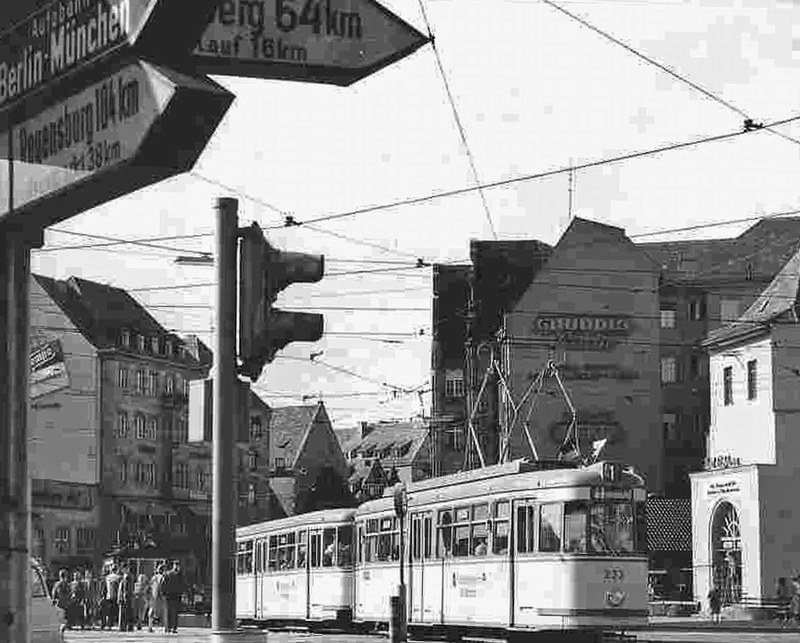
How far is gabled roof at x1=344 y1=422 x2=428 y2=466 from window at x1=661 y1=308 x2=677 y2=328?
53.4m

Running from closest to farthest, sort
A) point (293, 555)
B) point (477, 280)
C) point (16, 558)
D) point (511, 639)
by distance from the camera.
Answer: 1. point (16, 558)
2. point (511, 639)
3. point (293, 555)
4. point (477, 280)

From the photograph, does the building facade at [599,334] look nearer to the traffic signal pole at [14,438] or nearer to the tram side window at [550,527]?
the tram side window at [550,527]

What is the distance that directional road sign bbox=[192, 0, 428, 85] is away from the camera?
8367 mm

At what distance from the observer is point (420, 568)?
1377 inches

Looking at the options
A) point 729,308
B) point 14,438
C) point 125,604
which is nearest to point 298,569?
point 125,604

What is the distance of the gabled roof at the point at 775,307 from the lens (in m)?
64.1

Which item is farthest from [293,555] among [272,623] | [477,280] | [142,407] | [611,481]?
[142,407]

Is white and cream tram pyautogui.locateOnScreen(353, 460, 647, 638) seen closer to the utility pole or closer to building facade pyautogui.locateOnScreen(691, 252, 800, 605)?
the utility pole

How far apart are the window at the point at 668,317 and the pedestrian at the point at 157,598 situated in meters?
48.3

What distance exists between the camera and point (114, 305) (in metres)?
104

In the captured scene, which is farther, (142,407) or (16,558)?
(142,407)

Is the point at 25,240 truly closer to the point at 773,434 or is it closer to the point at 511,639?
the point at 511,639

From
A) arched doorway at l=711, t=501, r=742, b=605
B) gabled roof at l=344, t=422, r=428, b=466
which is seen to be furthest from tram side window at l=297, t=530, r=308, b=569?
gabled roof at l=344, t=422, r=428, b=466

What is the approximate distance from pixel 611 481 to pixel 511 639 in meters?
3.99
